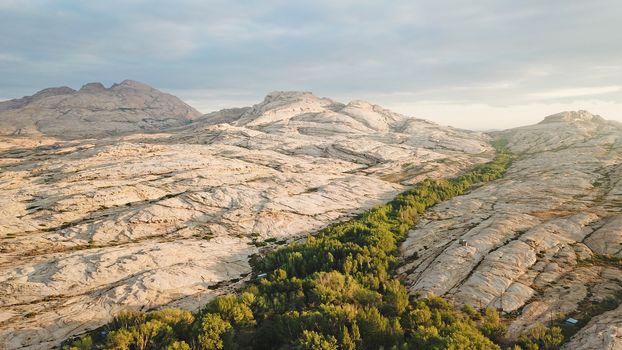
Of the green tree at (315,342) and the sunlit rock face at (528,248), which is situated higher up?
the sunlit rock face at (528,248)

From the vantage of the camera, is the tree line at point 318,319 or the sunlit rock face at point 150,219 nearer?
the tree line at point 318,319

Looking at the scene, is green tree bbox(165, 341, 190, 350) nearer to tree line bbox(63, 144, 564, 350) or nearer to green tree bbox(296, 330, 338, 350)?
tree line bbox(63, 144, 564, 350)

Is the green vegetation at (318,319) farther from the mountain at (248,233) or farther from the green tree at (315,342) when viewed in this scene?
the mountain at (248,233)

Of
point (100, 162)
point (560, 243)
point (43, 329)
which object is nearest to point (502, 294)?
point (560, 243)

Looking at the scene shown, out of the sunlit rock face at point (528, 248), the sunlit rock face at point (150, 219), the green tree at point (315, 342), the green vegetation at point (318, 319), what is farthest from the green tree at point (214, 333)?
the sunlit rock face at point (528, 248)

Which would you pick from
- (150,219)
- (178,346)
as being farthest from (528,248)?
(150,219)
